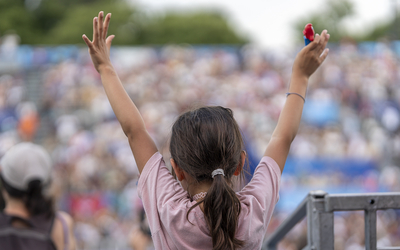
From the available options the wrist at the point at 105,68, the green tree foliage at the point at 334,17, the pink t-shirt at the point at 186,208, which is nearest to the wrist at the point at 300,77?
the pink t-shirt at the point at 186,208

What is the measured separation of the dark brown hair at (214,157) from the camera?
3.20ft

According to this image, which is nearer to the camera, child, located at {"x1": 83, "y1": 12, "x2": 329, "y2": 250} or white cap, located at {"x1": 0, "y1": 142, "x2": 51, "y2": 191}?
child, located at {"x1": 83, "y1": 12, "x2": 329, "y2": 250}

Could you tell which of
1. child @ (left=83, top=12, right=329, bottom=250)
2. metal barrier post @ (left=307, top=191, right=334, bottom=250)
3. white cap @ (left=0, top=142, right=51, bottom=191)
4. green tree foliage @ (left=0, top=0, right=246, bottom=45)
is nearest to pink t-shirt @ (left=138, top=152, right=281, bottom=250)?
child @ (left=83, top=12, right=329, bottom=250)

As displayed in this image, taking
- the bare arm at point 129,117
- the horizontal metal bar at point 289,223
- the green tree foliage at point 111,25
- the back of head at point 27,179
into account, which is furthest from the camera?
the green tree foliage at point 111,25

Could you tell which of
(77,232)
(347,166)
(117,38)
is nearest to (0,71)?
(77,232)

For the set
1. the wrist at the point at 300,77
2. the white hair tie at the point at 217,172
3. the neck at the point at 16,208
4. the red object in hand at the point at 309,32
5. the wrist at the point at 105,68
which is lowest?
the neck at the point at 16,208

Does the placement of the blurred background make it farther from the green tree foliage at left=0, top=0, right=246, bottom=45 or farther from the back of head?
the green tree foliage at left=0, top=0, right=246, bottom=45

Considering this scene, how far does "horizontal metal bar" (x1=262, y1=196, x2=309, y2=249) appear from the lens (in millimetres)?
1470

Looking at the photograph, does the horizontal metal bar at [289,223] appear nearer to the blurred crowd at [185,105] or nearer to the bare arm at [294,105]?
the bare arm at [294,105]

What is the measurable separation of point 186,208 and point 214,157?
151 millimetres

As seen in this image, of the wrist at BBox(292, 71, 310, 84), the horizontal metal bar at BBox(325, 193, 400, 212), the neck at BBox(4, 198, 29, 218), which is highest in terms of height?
the wrist at BBox(292, 71, 310, 84)

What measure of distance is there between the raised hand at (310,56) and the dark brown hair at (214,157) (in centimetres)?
34

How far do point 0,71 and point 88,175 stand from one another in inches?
202

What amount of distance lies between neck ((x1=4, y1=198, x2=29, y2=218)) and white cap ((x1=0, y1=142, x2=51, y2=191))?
5 cm
